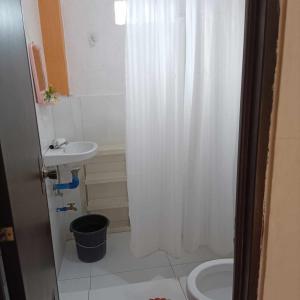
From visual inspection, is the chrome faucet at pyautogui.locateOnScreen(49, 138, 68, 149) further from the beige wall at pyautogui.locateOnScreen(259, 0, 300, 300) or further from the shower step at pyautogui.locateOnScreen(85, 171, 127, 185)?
the beige wall at pyautogui.locateOnScreen(259, 0, 300, 300)

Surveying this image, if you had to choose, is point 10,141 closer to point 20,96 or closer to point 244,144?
point 20,96

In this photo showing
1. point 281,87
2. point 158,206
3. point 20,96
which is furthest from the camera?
point 158,206

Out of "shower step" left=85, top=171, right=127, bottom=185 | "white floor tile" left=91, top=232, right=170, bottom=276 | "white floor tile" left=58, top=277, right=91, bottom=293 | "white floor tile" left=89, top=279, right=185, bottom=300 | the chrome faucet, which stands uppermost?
the chrome faucet

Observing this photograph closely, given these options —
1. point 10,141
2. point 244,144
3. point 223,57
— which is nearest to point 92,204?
point 223,57

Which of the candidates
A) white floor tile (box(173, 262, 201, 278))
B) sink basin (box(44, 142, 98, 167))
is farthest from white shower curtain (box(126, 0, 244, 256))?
sink basin (box(44, 142, 98, 167))

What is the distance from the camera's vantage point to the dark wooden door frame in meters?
0.53

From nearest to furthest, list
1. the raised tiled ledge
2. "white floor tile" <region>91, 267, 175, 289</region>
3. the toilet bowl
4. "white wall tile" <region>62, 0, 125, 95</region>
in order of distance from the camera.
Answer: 1. the toilet bowl
2. "white floor tile" <region>91, 267, 175, 289</region>
3. "white wall tile" <region>62, 0, 125, 95</region>
4. the raised tiled ledge

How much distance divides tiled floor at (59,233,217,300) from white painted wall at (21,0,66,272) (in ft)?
0.52

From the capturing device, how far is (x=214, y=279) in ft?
5.35

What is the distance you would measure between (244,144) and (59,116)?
2.06 m

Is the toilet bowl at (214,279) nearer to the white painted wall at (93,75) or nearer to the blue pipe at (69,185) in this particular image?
the blue pipe at (69,185)

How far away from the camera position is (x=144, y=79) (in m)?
1.73

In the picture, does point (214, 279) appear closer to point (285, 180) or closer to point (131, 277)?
point (131, 277)

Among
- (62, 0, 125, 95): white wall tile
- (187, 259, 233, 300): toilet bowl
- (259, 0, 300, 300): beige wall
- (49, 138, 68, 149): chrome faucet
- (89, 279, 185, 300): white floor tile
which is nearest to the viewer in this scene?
(259, 0, 300, 300): beige wall
